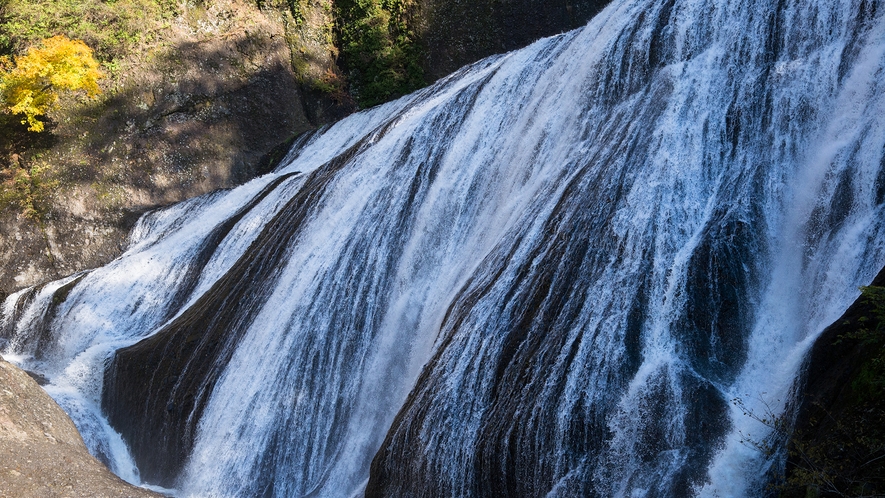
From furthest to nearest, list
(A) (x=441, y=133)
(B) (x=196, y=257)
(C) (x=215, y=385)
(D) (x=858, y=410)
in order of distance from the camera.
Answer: (B) (x=196, y=257), (A) (x=441, y=133), (C) (x=215, y=385), (D) (x=858, y=410)

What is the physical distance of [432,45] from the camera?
69.3 feet

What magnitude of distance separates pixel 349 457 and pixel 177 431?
10.1ft

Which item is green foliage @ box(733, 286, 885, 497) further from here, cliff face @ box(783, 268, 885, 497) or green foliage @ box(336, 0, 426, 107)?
green foliage @ box(336, 0, 426, 107)

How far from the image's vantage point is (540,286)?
773 centimetres

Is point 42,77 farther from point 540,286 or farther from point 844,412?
point 844,412

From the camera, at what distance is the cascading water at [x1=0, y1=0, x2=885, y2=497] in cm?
647

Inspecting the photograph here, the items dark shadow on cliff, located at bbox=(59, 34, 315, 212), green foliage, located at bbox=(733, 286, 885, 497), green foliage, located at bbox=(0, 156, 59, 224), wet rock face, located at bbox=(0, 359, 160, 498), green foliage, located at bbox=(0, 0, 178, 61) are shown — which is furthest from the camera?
green foliage, located at bbox=(0, 0, 178, 61)

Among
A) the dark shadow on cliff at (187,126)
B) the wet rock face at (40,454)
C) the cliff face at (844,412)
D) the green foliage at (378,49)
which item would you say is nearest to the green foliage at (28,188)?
the dark shadow on cliff at (187,126)

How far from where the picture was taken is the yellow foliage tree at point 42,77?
700 inches

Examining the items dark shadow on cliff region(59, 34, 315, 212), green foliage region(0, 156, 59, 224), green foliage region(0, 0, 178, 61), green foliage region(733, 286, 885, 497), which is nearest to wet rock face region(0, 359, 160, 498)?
green foliage region(733, 286, 885, 497)

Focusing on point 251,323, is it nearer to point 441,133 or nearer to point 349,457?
point 349,457

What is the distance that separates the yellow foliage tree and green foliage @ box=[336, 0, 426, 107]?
7.03m

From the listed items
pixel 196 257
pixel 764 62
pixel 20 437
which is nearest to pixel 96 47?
pixel 196 257

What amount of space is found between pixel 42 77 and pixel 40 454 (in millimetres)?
12566
